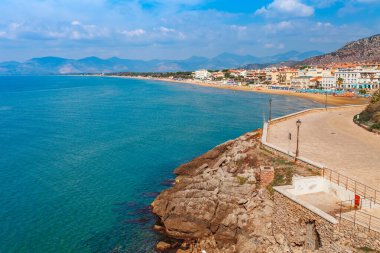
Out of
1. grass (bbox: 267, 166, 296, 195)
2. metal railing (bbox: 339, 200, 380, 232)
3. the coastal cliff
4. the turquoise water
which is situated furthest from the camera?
the turquoise water

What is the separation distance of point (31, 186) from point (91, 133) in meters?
19.4

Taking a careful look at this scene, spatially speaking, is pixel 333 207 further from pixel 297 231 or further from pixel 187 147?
pixel 187 147

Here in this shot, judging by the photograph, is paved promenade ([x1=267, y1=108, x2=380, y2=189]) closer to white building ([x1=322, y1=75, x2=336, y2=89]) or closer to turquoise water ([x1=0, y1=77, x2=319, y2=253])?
turquoise water ([x1=0, y1=77, x2=319, y2=253])

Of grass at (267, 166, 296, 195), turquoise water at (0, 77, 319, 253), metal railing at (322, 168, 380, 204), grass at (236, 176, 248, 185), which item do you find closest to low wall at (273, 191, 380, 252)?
grass at (267, 166, 296, 195)

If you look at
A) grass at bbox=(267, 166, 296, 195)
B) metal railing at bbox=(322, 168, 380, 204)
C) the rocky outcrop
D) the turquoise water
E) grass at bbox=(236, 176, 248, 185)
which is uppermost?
metal railing at bbox=(322, 168, 380, 204)

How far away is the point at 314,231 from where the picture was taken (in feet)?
40.4

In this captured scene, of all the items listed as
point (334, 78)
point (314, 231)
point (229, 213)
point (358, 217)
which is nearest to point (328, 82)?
point (334, 78)

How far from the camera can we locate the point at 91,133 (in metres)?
43.5

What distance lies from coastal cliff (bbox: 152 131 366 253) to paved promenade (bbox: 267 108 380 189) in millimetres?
2215

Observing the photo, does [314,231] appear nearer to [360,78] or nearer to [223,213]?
[223,213]

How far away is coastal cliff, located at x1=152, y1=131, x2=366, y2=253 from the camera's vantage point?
1405 cm

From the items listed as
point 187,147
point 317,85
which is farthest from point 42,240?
point 317,85

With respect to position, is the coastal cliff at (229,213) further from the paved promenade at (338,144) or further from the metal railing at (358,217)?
the paved promenade at (338,144)

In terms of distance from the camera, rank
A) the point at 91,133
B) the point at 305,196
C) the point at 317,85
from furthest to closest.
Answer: the point at 317,85 → the point at 91,133 → the point at 305,196
